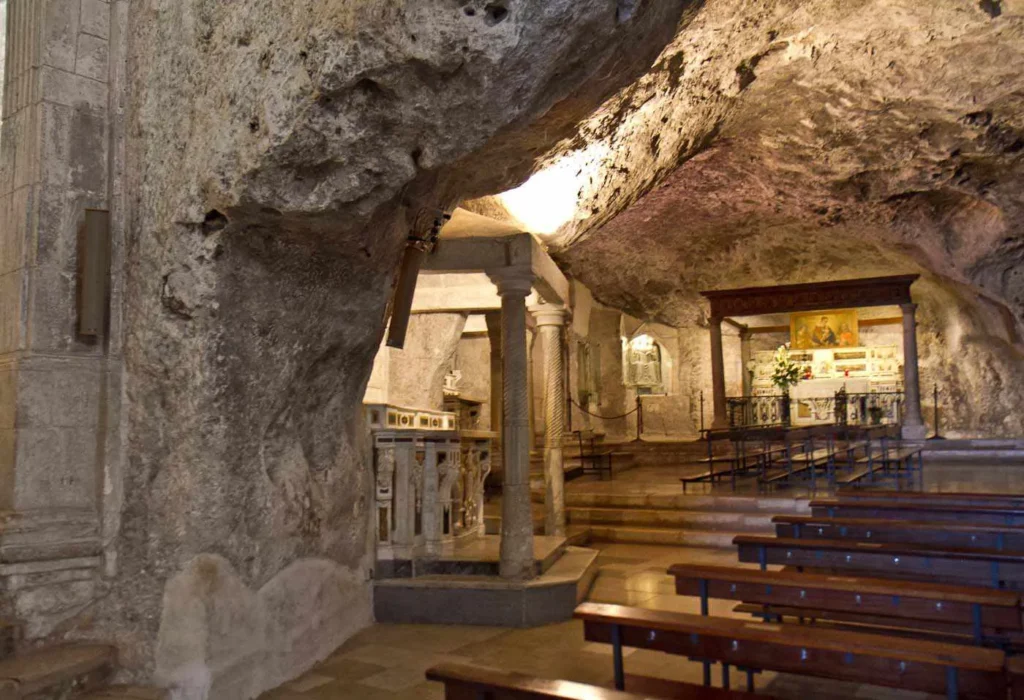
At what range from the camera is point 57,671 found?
10.9ft

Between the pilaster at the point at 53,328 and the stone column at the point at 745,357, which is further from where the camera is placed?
A: the stone column at the point at 745,357

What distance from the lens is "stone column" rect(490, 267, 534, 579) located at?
533 centimetres

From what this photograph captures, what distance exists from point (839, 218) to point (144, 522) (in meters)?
13.2

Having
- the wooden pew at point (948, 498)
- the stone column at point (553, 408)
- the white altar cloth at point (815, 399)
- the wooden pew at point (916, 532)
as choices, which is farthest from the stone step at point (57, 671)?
the white altar cloth at point (815, 399)

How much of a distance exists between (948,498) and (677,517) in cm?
318

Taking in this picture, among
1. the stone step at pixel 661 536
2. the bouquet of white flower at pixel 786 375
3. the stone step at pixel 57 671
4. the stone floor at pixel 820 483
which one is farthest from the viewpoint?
the bouquet of white flower at pixel 786 375

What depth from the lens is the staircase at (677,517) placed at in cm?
784

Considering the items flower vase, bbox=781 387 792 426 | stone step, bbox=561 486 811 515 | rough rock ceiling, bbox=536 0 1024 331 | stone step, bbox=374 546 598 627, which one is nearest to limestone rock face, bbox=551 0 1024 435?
rough rock ceiling, bbox=536 0 1024 331

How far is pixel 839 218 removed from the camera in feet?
46.3

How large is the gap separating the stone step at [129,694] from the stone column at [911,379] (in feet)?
42.8

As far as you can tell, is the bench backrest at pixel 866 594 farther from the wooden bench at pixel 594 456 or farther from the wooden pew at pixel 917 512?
the wooden bench at pixel 594 456

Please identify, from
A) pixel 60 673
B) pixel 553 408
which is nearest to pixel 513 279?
pixel 553 408

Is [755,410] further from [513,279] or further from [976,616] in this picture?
[976,616]

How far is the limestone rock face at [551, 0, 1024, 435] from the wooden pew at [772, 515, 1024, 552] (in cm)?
341
